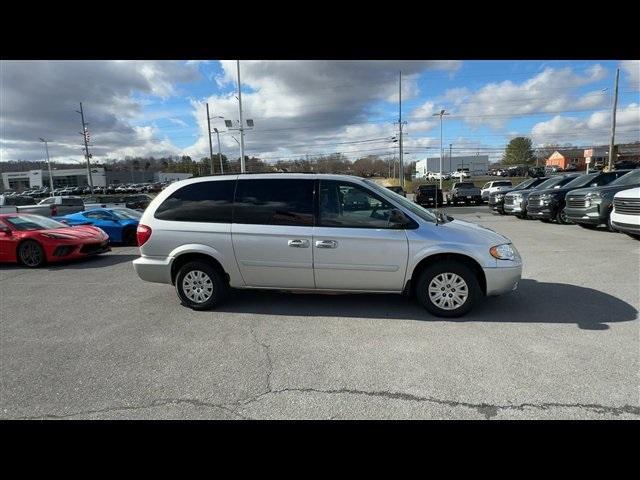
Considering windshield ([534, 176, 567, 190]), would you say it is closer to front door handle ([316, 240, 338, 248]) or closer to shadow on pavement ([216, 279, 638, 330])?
shadow on pavement ([216, 279, 638, 330])

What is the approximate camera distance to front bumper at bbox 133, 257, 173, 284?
4.86 meters

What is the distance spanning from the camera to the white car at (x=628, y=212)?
26.5ft

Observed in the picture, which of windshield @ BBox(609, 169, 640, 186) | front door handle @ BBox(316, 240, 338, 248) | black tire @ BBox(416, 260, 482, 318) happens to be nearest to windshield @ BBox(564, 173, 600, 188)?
windshield @ BBox(609, 169, 640, 186)

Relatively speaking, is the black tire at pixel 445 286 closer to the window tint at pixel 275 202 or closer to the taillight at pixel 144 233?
the window tint at pixel 275 202

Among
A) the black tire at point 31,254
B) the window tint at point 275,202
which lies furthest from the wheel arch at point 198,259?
the black tire at point 31,254

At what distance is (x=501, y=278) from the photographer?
14.0 feet

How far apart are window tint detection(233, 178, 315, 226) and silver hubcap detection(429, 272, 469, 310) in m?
1.75

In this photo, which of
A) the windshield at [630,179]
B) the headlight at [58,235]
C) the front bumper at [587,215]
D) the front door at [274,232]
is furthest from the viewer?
the windshield at [630,179]

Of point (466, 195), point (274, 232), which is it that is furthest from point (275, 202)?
point (466, 195)

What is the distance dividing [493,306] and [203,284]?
397 centimetres

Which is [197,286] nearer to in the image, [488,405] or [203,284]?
[203,284]

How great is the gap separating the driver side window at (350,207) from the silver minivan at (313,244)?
Result: 0.5 inches
